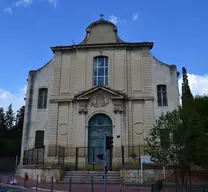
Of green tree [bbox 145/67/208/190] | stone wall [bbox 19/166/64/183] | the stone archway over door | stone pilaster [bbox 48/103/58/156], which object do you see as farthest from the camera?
stone pilaster [bbox 48/103/58/156]

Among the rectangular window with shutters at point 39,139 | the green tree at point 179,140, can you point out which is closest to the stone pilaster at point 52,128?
the rectangular window with shutters at point 39,139

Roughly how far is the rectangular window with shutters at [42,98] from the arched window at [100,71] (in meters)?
4.82

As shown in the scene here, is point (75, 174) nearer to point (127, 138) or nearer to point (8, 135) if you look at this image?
point (127, 138)

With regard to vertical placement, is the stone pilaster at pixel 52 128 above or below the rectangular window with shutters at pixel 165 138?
above

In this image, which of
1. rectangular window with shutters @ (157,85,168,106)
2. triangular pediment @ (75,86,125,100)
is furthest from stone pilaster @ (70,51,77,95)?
rectangular window with shutters @ (157,85,168,106)

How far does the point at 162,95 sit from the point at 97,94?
5.84 m

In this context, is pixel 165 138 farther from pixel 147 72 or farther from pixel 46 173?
pixel 147 72

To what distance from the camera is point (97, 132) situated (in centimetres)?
2322

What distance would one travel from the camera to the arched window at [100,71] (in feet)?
81.2

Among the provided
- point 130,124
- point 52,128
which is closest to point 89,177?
point 130,124

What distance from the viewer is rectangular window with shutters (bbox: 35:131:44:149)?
2342cm

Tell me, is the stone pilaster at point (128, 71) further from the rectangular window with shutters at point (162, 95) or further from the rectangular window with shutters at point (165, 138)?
the rectangular window with shutters at point (165, 138)

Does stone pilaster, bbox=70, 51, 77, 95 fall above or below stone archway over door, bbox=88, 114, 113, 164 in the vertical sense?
above

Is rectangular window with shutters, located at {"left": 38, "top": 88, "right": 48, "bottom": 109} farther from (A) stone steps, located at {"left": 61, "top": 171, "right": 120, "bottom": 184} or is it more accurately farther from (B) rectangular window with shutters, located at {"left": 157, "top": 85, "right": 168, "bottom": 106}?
(B) rectangular window with shutters, located at {"left": 157, "top": 85, "right": 168, "bottom": 106}
